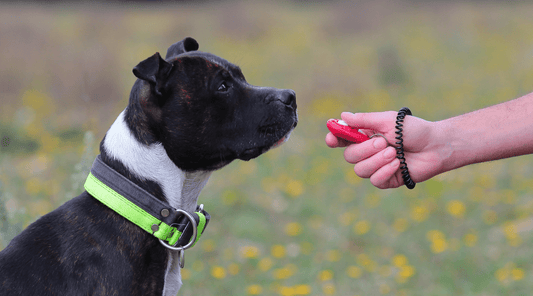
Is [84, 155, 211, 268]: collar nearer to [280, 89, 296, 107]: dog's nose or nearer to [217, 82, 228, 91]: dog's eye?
[217, 82, 228, 91]: dog's eye

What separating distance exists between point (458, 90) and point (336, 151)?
3.83 meters

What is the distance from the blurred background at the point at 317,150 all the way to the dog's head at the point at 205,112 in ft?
3.26

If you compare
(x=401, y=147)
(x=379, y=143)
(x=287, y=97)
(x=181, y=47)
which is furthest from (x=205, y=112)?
(x=401, y=147)

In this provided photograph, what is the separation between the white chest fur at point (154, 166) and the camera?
2.26m

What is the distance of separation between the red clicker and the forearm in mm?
410

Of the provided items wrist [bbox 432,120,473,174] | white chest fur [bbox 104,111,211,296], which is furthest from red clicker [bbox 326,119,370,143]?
white chest fur [bbox 104,111,211,296]

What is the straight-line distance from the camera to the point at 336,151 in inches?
275

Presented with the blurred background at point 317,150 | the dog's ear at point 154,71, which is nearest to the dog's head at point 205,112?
the dog's ear at point 154,71

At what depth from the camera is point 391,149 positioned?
246 centimetres

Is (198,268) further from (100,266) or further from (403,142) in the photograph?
(403,142)

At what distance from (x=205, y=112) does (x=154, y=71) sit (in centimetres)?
35

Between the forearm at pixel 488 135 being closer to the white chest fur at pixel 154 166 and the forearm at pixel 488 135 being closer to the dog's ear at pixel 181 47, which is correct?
the white chest fur at pixel 154 166

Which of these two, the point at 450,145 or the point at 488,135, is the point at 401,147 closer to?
the point at 450,145

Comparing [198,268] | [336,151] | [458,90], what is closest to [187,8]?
[458,90]
